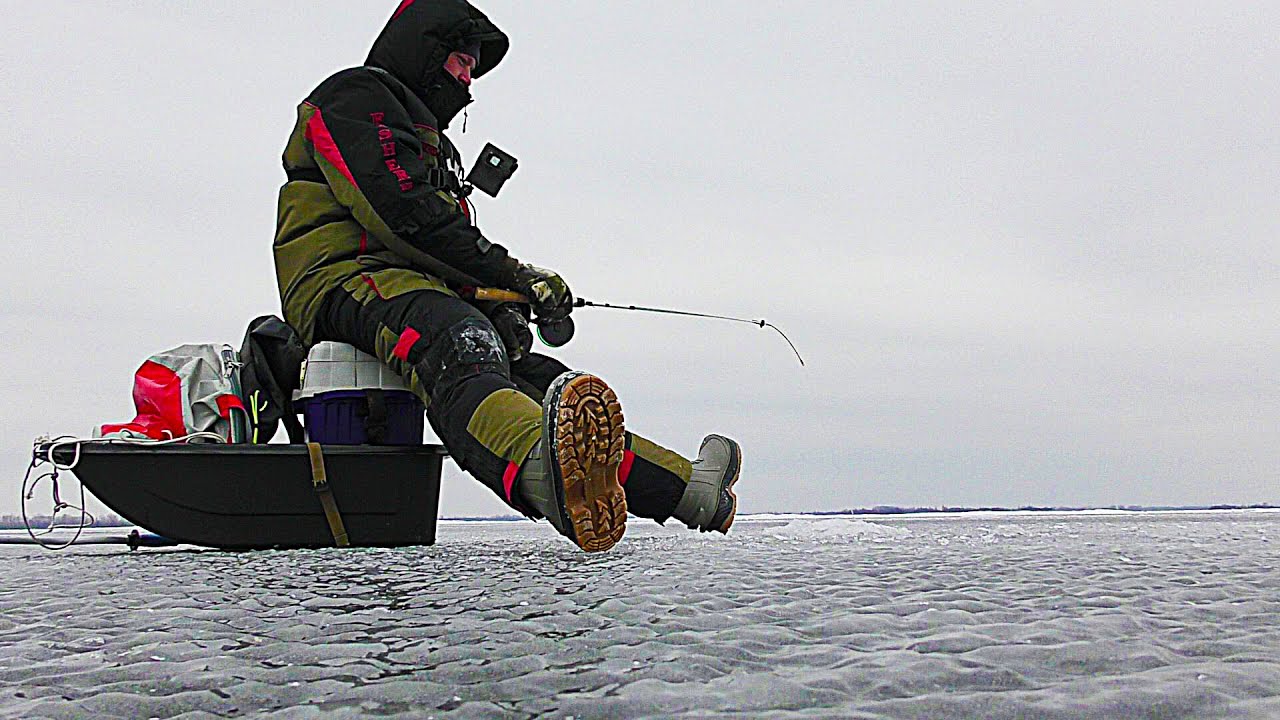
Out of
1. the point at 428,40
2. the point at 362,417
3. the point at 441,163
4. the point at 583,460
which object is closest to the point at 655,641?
the point at 583,460

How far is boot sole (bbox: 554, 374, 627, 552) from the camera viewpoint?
278cm

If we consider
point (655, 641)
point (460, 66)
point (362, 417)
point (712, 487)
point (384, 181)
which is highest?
point (460, 66)

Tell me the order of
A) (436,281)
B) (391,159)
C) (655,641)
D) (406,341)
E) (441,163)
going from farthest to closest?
(441,163) < (436,281) < (391,159) < (406,341) < (655,641)

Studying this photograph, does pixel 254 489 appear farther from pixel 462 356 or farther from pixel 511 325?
pixel 511 325

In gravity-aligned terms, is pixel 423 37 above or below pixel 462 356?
above

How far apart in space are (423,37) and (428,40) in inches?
0.8

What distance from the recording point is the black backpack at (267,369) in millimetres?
4094

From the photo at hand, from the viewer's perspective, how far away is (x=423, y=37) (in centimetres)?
402

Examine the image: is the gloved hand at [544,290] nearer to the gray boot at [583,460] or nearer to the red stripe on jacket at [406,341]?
the red stripe on jacket at [406,341]

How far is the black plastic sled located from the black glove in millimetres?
479

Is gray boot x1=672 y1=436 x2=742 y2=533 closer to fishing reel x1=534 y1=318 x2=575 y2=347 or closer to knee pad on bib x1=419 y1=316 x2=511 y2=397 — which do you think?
fishing reel x1=534 y1=318 x2=575 y2=347

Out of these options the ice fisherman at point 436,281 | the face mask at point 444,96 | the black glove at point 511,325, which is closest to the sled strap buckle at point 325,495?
the ice fisherman at point 436,281

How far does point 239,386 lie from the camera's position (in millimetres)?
4043

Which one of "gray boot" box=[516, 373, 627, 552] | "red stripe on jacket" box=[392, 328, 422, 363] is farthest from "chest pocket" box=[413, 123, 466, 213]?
"gray boot" box=[516, 373, 627, 552]
